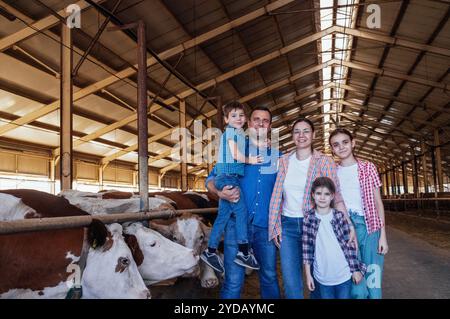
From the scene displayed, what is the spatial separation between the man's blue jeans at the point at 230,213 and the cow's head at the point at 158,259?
576mm

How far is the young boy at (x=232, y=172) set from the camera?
2.71 metres

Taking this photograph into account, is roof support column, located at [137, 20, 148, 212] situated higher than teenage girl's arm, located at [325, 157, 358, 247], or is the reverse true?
roof support column, located at [137, 20, 148, 212]

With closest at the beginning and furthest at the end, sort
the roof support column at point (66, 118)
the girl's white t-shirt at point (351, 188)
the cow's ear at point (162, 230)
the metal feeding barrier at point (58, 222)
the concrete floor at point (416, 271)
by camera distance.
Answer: the metal feeding barrier at point (58, 222) < the girl's white t-shirt at point (351, 188) < the concrete floor at point (416, 271) < the cow's ear at point (162, 230) < the roof support column at point (66, 118)

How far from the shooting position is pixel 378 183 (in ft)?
9.10

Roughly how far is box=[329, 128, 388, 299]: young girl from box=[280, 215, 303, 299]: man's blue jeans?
368 millimetres

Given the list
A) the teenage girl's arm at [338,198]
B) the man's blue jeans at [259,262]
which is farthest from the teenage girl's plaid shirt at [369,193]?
the man's blue jeans at [259,262]

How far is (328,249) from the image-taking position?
2.56 m

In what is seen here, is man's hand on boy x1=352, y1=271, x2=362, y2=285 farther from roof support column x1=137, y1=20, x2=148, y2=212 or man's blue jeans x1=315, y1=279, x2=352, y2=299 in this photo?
roof support column x1=137, y1=20, x2=148, y2=212

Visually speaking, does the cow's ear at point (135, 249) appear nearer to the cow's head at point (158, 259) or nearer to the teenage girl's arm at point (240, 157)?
the cow's head at point (158, 259)

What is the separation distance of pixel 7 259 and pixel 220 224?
1482 mm

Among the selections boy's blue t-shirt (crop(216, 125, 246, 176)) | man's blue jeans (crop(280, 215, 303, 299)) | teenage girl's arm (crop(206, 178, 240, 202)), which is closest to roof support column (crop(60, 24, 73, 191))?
boy's blue t-shirt (crop(216, 125, 246, 176))

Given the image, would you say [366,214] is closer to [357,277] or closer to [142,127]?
[357,277]

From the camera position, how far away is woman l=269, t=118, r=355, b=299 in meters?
2.61

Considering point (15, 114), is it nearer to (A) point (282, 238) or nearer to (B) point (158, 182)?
(A) point (282, 238)
